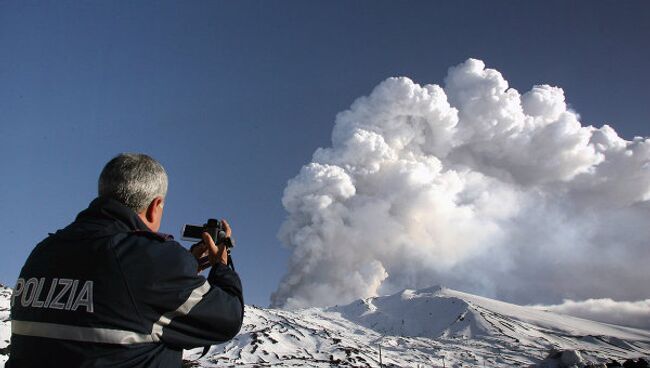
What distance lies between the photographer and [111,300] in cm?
316

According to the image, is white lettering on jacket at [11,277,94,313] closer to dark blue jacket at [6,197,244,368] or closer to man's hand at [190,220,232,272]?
dark blue jacket at [6,197,244,368]

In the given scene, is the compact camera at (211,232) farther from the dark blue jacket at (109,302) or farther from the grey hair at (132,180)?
the dark blue jacket at (109,302)

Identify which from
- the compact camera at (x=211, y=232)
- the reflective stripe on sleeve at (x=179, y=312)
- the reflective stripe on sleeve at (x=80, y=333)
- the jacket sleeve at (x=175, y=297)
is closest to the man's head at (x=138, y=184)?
the compact camera at (x=211, y=232)

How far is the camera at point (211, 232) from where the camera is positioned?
423cm

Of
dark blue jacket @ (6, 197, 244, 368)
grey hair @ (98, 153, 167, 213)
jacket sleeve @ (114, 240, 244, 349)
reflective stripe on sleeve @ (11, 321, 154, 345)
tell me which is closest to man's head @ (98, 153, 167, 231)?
grey hair @ (98, 153, 167, 213)

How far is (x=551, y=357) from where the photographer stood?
637 feet

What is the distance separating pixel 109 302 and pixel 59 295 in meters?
0.38

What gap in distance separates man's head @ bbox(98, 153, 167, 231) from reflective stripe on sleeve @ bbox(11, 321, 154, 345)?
103 centimetres

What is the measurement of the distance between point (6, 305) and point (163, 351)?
727 ft

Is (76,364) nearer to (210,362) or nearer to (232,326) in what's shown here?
(232,326)

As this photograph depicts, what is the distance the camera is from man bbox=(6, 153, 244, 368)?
3.12 meters

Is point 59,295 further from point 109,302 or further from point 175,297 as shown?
point 175,297

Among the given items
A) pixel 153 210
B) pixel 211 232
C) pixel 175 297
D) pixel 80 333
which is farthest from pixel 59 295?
pixel 211 232

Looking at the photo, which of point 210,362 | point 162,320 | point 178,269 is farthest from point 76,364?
point 210,362
